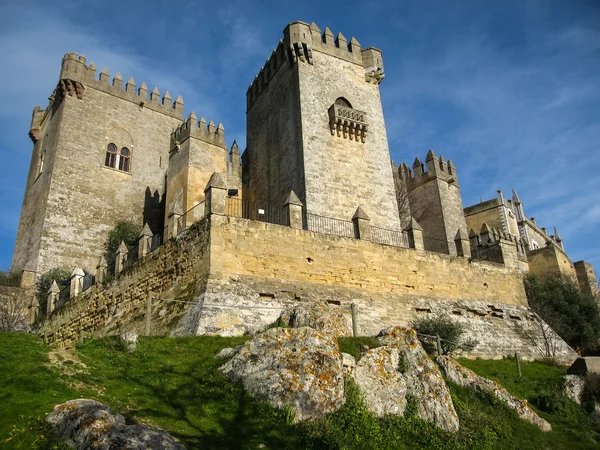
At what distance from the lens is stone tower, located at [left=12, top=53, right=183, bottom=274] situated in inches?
1195

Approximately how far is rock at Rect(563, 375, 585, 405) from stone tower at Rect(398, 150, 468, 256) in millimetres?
14408

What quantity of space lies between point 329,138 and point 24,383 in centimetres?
1907

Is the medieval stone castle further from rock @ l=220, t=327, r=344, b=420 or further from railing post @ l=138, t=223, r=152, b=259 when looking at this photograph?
rock @ l=220, t=327, r=344, b=420

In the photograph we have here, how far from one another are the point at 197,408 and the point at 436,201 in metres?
24.9

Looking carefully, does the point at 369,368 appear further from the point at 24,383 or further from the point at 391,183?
the point at 391,183

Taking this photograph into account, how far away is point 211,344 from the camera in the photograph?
14.3 m

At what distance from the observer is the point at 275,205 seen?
2723cm

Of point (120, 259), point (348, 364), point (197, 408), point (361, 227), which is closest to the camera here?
point (197, 408)

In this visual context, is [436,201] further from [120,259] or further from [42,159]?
[42,159]

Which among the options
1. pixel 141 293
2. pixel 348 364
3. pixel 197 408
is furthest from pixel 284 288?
pixel 197 408

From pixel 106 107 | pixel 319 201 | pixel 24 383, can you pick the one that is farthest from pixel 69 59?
pixel 24 383

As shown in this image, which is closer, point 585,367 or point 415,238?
point 585,367

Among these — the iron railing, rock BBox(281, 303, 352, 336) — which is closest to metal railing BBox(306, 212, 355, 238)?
the iron railing

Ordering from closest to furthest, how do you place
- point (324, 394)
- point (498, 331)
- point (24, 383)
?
1. point (24, 383)
2. point (324, 394)
3. point (498, 331)
